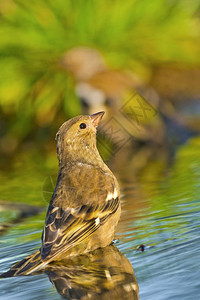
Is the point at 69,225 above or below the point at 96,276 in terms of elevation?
above

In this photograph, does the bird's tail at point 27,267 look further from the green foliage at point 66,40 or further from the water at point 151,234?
the green foliage at point 66,40

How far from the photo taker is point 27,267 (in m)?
4.01

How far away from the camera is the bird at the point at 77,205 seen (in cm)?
416

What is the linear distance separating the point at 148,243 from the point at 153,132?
295 inches

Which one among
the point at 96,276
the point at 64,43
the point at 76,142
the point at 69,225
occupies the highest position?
the point at 64,43

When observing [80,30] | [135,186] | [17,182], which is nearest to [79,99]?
[80,30]

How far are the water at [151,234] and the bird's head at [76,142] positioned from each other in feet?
2.02

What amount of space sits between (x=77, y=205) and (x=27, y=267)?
0.70 meters

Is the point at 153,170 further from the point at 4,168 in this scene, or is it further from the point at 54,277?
the point at 54,277

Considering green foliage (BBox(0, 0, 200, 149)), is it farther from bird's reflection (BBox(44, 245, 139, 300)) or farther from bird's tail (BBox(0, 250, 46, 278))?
bird's tail (BBox(0, 250, 46, 278))

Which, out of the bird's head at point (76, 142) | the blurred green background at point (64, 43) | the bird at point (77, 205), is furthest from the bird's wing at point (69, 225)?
the blurred green background at point (64, 43)

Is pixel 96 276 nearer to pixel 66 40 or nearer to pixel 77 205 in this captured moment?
pixel 77 205

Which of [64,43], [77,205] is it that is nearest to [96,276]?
[77,205]

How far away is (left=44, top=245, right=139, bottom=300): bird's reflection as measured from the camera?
3.43 meters
